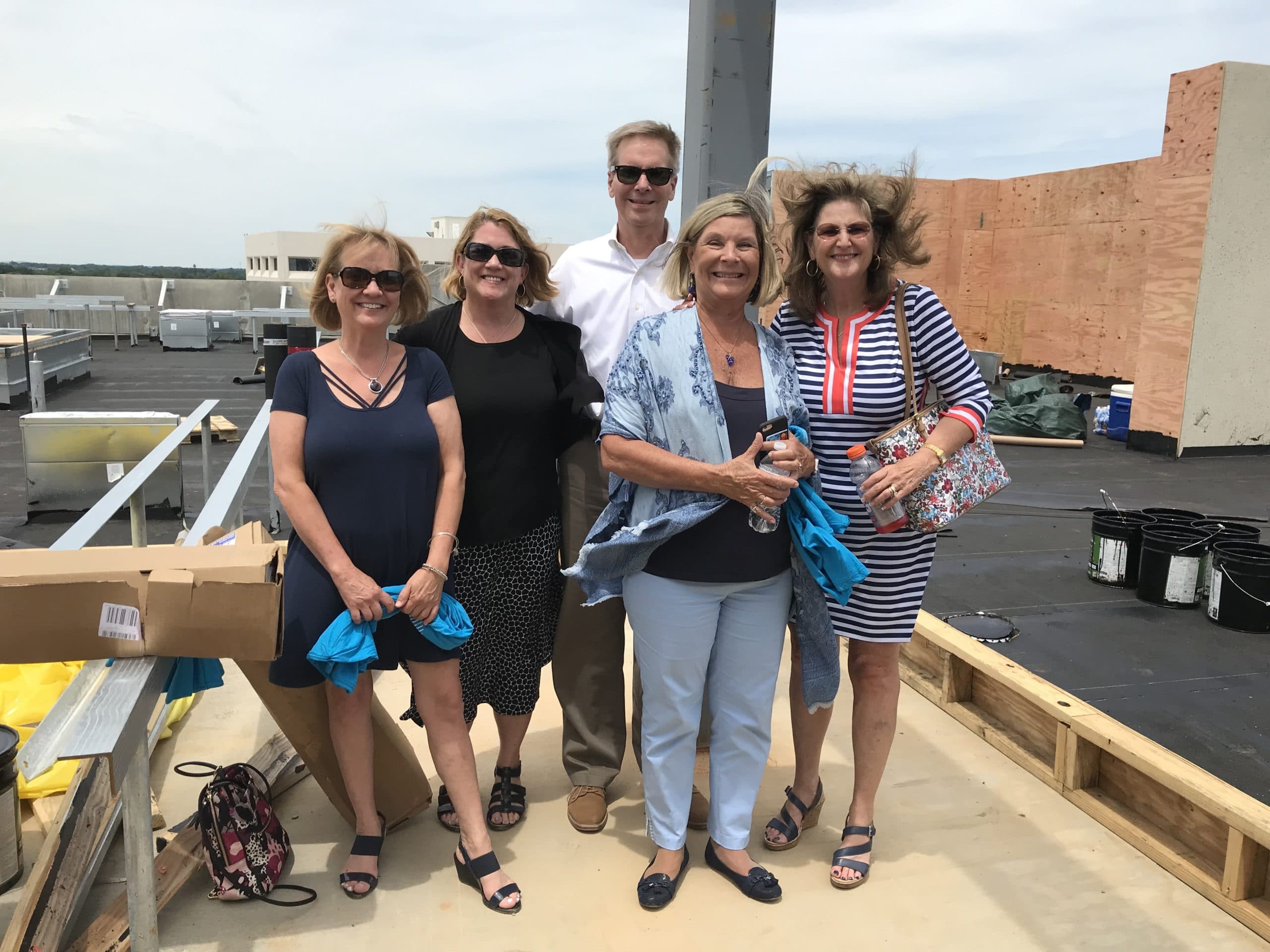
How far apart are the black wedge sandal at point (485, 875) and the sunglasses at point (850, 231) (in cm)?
187

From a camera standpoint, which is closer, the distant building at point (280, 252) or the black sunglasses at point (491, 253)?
the black sunglasses at point (491, 253)

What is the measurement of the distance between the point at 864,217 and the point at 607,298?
78cm

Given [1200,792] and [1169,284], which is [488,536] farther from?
[1169,284]

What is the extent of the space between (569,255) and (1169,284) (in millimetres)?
8484

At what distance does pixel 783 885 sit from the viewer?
2586mm

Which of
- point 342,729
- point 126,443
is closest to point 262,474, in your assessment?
point 126,443

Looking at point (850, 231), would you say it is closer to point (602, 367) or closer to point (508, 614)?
point (602, 367)

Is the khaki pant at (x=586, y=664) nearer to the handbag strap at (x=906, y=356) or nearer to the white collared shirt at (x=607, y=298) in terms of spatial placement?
the white collared shirt at (x=607, y=298)

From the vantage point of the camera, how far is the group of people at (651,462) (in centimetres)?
232

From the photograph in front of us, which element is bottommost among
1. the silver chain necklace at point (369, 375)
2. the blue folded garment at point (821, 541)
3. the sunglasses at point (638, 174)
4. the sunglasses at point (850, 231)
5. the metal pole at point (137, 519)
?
the metal pole at point (137, 519)

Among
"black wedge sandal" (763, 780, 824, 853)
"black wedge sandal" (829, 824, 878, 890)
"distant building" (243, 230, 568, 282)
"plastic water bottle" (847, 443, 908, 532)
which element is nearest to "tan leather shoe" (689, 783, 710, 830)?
"black wedge sandal" (763, 780, 824, 853)

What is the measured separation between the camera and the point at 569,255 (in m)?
2.84

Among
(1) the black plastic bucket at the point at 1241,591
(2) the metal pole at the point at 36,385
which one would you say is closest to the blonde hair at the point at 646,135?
Answer: (1) the black plastic bucket at the point at 1241,591

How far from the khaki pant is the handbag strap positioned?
35.6 inches
